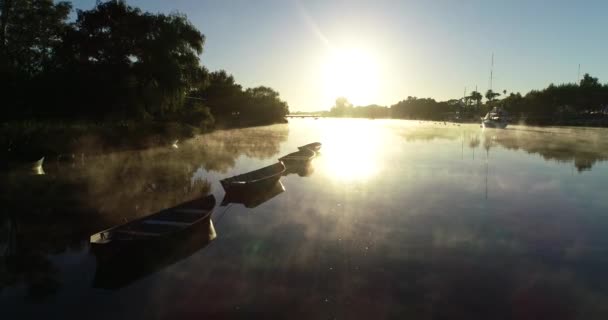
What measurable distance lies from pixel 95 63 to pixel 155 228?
39396 millimetres

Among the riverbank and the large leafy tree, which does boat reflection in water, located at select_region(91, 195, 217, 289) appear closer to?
the riverbank

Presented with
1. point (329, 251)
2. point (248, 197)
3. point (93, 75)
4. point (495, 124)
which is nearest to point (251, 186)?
point (248, 197)

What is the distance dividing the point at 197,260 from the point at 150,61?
41296 millimetres

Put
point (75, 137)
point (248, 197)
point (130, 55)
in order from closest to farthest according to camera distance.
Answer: point (248, 197), point (75, 137), point (130, 55)

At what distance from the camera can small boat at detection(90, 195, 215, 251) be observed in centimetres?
1231

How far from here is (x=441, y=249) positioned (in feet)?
50.6

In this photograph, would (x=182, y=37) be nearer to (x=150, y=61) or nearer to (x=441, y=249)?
(x=150, y=61)

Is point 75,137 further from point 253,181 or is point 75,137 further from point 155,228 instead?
point 155,228

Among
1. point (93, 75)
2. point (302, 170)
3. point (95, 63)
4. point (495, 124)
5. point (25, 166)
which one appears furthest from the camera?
point (495, 124)

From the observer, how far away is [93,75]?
4384cm

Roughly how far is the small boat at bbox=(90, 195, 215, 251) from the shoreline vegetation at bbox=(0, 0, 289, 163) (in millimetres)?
24373

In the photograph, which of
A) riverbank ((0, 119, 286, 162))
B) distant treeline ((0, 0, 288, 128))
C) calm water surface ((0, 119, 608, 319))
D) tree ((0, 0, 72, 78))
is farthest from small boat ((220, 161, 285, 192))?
tree ((0, 0, 72, 78))

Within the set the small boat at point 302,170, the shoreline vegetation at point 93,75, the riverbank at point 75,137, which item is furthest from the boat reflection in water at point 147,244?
the shoreline vegetation at point 93,75

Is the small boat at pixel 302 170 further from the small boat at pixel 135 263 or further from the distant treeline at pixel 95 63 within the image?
the distant treeline at pixel 95 63
